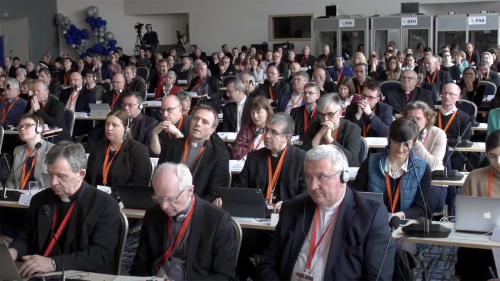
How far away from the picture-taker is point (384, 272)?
2.62 metres

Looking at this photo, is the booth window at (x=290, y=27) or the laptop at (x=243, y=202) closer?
the laptop at (x=243, y=202)

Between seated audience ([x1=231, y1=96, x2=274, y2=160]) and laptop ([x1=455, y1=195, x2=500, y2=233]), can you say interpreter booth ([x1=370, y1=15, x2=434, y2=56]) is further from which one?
laptop ([x1=455, y1=195, x2=500, y2=233])

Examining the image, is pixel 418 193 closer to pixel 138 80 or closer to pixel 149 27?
pixel 138 80

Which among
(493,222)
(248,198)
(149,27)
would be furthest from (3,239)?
(149,27)

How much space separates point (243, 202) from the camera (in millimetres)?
3646

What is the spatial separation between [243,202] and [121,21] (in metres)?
19.6

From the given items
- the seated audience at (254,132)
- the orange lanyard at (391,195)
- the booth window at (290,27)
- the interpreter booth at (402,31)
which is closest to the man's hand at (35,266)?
the orange lanyard at (391,195)

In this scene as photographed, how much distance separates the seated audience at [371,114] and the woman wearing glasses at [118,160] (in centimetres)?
255

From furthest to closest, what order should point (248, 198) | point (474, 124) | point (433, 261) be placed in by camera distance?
1. point (474, 124)
2. point (433, 261)
3. point (248, 198)

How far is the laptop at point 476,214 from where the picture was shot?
3.13m

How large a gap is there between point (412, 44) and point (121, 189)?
14410mm

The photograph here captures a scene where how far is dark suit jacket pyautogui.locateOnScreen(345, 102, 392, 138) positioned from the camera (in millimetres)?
6198

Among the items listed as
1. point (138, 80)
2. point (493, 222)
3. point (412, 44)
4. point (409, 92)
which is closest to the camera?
point (493, 222)

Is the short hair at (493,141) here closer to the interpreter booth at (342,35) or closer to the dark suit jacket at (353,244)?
the dark suit jacket at (353,244)
